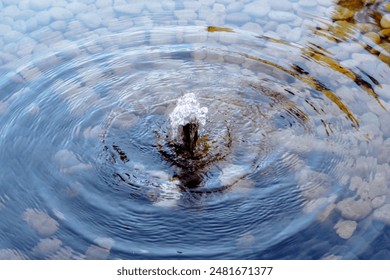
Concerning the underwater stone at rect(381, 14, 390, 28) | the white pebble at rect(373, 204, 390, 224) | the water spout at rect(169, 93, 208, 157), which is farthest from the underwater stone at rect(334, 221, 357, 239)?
the underwater stone at rect(381, 14, 390, 28)

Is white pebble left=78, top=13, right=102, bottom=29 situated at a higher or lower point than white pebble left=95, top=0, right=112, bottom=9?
lower

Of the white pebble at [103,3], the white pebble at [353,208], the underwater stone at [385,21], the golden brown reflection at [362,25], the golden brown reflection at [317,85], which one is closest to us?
the white pebble at [353,208]

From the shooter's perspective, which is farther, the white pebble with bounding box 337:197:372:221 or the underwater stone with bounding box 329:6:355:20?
the underwater stone with bounding box 329:6:355:20

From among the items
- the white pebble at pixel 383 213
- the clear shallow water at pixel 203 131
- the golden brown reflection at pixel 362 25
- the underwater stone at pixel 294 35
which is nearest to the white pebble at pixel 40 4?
the clear shallow water at pixel 203 131

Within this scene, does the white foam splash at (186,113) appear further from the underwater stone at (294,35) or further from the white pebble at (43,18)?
the white pebble at (43,18)

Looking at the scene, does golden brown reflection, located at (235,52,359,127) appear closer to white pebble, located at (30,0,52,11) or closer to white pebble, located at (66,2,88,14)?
white pebble, located at (66,2,88,14)

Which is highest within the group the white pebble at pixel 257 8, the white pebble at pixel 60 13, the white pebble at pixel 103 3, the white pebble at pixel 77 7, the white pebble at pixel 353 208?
the white pebble at pixel 257 8
